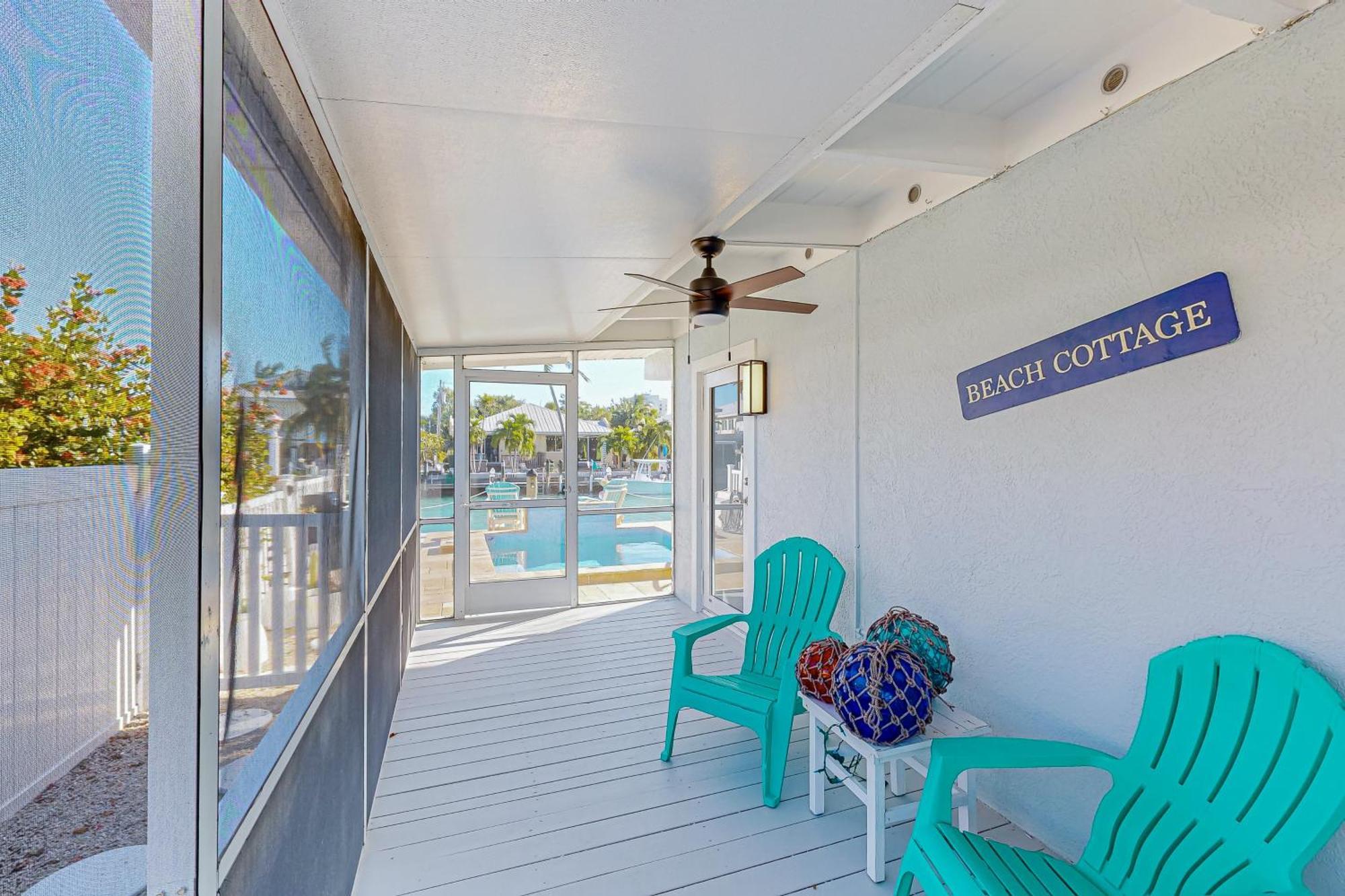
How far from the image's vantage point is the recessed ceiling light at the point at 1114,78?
1855 millimetres

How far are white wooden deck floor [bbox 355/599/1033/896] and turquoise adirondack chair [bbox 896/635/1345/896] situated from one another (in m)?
0.61

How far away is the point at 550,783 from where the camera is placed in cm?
259

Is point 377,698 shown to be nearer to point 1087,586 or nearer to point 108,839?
point 108,839

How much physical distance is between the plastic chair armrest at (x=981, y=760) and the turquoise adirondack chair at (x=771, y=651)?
0.78m

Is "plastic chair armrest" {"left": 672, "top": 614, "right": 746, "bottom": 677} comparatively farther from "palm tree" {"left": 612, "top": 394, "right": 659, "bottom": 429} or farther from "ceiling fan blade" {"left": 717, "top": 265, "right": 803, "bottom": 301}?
"palm tree" {"left": 612, "top": 394, "right": 659, "bottom": 429}

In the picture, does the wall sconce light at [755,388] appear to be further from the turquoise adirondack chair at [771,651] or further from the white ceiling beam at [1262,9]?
the white ceiling beam at [1262,9]

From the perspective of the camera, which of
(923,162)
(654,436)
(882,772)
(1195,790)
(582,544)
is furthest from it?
(654,436)

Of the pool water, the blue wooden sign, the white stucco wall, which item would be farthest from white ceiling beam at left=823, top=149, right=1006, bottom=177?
the pool water

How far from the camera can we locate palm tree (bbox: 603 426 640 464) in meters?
5.60

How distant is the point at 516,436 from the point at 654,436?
1.28 metres

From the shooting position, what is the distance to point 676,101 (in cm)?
158

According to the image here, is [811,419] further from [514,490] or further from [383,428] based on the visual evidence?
[514,490]

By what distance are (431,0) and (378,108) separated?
1.53 ft

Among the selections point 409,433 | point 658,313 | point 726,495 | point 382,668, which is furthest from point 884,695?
point 409,433
